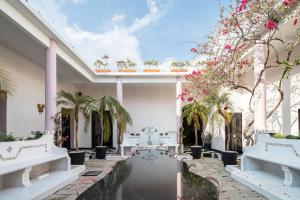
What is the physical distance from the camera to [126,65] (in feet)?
43.9

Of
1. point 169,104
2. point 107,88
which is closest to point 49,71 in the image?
point 107,88

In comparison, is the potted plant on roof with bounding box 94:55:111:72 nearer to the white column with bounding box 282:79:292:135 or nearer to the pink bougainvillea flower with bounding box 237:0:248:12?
the white column with bounding box 282:79:292:135

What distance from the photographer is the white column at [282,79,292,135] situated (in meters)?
7.97

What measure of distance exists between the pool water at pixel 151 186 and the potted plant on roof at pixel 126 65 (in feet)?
19.4

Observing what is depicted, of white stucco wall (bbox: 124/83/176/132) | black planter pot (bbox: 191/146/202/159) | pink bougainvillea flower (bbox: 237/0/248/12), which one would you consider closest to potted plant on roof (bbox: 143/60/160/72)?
white stucco wall (bbox: 124/83/176/132)

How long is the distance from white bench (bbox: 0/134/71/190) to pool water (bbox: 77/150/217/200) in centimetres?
110

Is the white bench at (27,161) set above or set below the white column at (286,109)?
below

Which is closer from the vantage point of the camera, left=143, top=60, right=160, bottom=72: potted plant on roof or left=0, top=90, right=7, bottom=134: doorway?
left=0, top=90, right=7, bottom=134: doorway

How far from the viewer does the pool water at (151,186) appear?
520cm

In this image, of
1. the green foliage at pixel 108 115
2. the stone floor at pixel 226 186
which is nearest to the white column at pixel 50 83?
the green foliage at pixel 108 115

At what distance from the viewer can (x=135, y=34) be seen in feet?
54.5

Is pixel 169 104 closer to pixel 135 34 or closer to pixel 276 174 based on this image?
pixel 135 34

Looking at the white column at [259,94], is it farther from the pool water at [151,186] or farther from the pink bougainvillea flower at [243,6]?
the pool water at [151,186]

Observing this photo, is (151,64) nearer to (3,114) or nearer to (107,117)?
(107,117)
